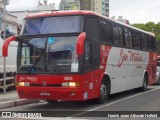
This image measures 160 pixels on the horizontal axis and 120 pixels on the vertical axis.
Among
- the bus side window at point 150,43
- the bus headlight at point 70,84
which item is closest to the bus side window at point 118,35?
the bus headlight at point 70,84

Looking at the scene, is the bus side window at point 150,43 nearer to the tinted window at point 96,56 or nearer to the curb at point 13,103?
the tinted window at point 96,56

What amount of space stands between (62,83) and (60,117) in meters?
1.82

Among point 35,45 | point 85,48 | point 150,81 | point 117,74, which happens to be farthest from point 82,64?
point 150,81

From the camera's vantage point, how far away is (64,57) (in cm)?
1352

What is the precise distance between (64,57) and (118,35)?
494 centimetres

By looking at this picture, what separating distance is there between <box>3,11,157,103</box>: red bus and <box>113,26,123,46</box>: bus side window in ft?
3.35

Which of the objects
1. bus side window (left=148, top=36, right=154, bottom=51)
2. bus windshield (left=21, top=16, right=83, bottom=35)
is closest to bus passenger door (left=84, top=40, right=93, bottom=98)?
bus windshield (left=21, top=16, right=83, bottom=35)

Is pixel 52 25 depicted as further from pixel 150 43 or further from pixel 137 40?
pixel 150 43

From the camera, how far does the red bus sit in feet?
44.1

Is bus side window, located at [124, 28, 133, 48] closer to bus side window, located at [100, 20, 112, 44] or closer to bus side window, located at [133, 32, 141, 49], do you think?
bus side window, located at [133, 32, 141, 49]

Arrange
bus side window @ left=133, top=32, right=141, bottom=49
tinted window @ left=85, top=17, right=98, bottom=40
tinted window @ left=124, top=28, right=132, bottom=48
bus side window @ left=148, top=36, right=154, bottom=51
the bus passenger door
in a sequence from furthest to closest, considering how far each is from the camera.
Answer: bus side window @ left=148, top=36, right=154, bottom=51 < bus side window @ left=133, top=32, right=141, bottom=49 < tinted window @ left=124, top=28, right=132, bottom=48 < tinted window @ left=85, top=17, right=98, bottom=40 < the bus passenger door

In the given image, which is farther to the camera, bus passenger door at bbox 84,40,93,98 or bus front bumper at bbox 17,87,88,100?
bus passenger door at bbox 84,40,93,98

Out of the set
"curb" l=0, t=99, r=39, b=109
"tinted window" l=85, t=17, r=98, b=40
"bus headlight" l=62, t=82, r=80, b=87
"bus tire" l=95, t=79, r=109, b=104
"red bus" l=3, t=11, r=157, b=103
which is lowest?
"curb" l=0, t=99, r=39, b=109

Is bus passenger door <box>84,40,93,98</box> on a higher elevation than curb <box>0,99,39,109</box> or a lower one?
higher
